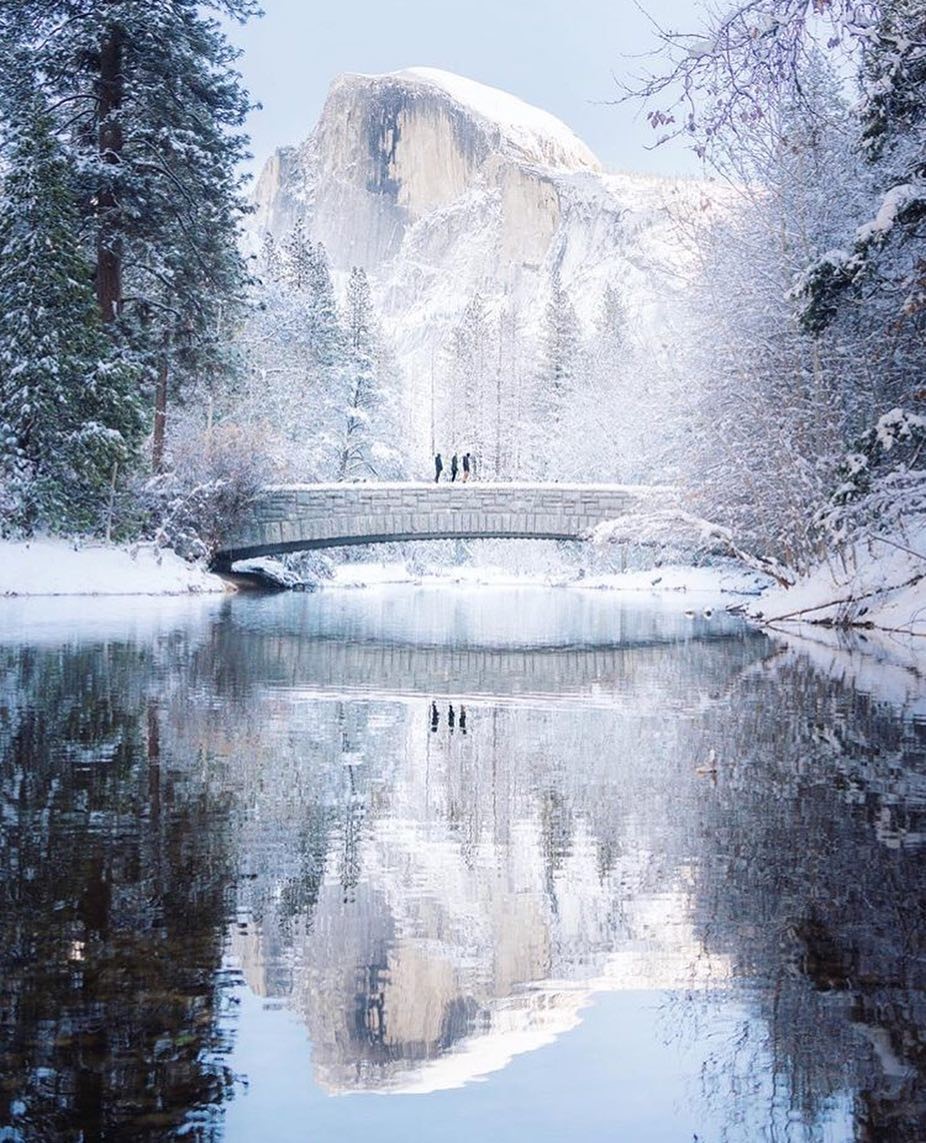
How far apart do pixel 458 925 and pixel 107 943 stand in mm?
1177

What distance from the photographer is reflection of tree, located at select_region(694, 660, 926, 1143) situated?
3162mm

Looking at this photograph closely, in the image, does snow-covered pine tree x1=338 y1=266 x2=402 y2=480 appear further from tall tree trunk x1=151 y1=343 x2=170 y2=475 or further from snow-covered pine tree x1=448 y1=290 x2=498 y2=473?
tall tree trunk x1=151 y1=343 x2=170 y2=475

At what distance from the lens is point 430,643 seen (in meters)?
20.7

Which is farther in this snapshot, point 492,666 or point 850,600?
point 850,600

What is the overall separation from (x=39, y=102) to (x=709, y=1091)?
3064 centimetres

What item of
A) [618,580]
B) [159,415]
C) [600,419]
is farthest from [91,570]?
[600,419]

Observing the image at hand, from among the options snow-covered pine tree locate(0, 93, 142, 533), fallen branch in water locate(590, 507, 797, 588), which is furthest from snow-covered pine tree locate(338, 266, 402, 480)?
fallen branch in water locate(590, 507, 797, 588)

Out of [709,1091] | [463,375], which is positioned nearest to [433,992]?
[709,1091]

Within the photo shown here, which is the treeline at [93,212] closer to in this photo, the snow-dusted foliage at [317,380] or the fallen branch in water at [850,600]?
the fallen branch in water at [850,600]

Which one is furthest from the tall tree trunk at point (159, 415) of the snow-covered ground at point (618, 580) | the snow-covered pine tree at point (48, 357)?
the snow-covered ground at point (618, 580)

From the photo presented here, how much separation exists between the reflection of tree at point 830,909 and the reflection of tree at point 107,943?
4.91ft

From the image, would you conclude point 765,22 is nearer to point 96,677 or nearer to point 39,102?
point 96,677

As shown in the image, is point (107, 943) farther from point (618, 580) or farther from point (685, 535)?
point (618, 580)

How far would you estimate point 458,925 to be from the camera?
179 inches
